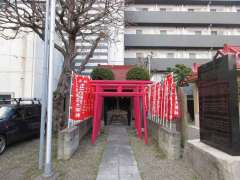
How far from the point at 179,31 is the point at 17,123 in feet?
75.7

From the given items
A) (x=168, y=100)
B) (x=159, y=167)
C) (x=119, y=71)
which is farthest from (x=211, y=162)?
(x=119, y=71)

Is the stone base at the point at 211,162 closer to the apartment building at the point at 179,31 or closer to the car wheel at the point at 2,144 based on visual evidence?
the car wheel at the point at 2,144

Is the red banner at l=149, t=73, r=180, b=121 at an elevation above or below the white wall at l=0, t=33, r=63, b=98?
below

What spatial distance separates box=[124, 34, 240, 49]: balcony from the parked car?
1763cm

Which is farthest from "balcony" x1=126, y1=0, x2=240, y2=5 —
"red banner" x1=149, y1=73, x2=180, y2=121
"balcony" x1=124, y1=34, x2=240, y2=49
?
"red banner" x1=149, y1=73, x2=180, y2=121

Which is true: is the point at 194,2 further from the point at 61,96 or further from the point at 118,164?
the point at 118,164

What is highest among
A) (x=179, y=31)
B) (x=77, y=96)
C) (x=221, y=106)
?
(x=179, y=31)

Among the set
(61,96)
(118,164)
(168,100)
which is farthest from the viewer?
(61,96)

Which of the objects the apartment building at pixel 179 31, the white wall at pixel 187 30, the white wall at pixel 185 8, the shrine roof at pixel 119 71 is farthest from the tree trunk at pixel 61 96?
the white wall at pixel 185 8

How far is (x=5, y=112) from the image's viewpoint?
273 inches

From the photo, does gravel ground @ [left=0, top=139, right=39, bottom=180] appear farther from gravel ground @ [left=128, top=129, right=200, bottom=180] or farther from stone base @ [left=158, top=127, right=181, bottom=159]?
stone base @ [left=158, top=127, right=181, bottom=159]

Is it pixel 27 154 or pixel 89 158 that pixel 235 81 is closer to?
pixel 89 158

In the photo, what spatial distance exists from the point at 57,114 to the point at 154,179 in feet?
19.9

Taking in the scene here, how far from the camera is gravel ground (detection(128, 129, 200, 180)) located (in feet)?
14.4
